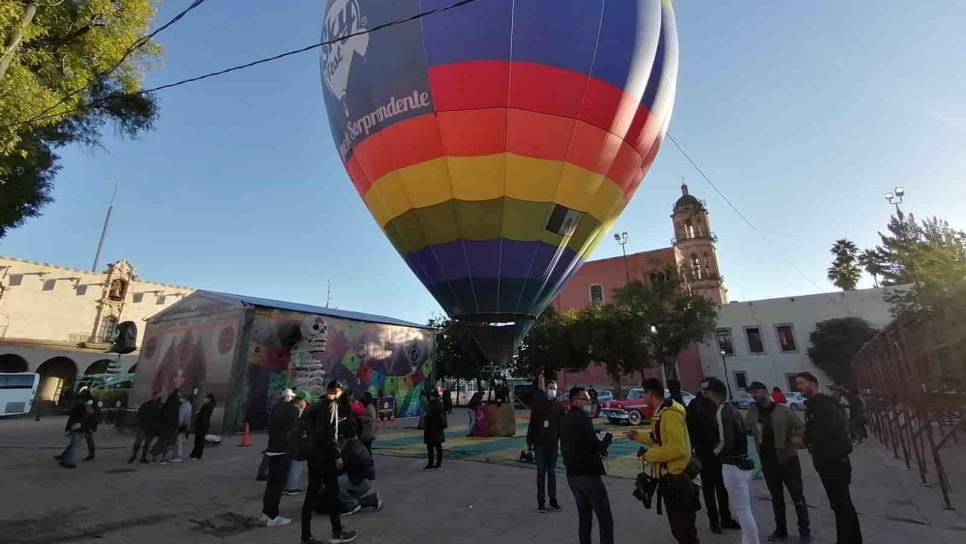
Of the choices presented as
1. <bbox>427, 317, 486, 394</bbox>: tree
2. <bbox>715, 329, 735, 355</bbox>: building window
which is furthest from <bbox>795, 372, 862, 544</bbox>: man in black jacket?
<bbox>715, 329, 735, 355</bbox>: building window

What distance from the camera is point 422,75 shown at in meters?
10.4

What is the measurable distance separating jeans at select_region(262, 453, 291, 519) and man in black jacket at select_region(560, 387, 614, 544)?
139 inches

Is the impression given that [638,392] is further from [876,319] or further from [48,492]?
[876,319]

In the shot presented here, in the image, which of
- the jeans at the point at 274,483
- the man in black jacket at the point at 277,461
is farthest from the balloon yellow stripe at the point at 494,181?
the jeans at the point at 274,483

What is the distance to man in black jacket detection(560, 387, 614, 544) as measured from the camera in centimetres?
402

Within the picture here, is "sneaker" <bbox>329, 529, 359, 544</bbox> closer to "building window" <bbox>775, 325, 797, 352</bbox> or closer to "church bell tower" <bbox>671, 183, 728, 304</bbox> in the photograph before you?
"building window" <bbox>775, 325, 797, 352</bbox>

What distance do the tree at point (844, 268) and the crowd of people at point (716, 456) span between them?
187 feet

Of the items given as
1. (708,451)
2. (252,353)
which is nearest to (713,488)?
(708,451)

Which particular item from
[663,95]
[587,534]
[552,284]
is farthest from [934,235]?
[587,534]

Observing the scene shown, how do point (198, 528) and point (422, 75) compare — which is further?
point (422, 75)

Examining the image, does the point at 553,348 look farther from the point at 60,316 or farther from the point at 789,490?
the point at 60,316

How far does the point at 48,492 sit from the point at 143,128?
8.11 metres

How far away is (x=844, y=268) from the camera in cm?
5022

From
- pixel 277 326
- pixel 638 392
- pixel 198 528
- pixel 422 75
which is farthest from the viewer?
pixel 638 392
